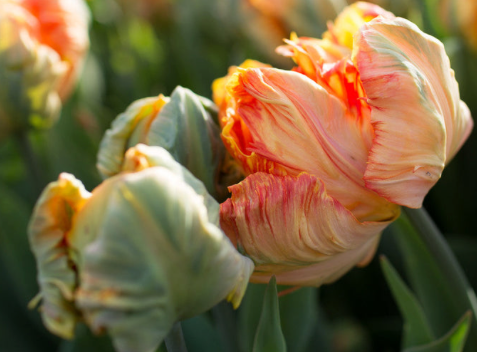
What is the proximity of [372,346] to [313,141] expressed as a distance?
0.57 meters

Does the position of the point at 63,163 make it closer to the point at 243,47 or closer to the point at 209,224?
the point at 243,47

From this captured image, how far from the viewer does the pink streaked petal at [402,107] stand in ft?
1.37

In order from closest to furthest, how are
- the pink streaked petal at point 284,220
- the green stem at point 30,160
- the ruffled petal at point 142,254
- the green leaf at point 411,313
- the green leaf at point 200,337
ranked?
the ruffled petal at point 142,254 < the pink streaked petal at point 284,220 < the green leaf at point 411,313 < the green leaf at point 200,337 < the green stem at point 30,160

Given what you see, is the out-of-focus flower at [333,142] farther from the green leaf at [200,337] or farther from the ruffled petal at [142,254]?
the green leaf at [200,337]

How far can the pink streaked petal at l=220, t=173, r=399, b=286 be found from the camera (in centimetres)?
41

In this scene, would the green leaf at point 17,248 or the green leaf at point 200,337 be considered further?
the green leaf at point 17,248

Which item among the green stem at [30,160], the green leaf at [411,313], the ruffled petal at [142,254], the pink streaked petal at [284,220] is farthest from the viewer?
the green stem at [30,160]

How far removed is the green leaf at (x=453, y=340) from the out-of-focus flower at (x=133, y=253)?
0.21 m

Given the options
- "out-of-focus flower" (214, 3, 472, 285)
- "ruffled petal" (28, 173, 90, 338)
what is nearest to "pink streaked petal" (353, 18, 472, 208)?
"out-of-focus flower" (214, 3, 472, 285)

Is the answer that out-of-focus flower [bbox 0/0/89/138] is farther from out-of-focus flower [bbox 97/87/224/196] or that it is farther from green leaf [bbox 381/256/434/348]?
green leaf [bbox 381/256/434/348]

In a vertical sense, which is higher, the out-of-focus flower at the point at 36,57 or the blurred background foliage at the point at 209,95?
the out-of-focus flower at the point at 36,57

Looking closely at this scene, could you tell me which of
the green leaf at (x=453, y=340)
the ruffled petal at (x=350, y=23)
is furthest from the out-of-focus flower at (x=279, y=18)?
the green leaf at (x=453, y=340)

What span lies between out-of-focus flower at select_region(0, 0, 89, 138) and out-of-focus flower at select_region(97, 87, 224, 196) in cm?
34

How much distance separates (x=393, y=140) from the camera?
42 centimetres
